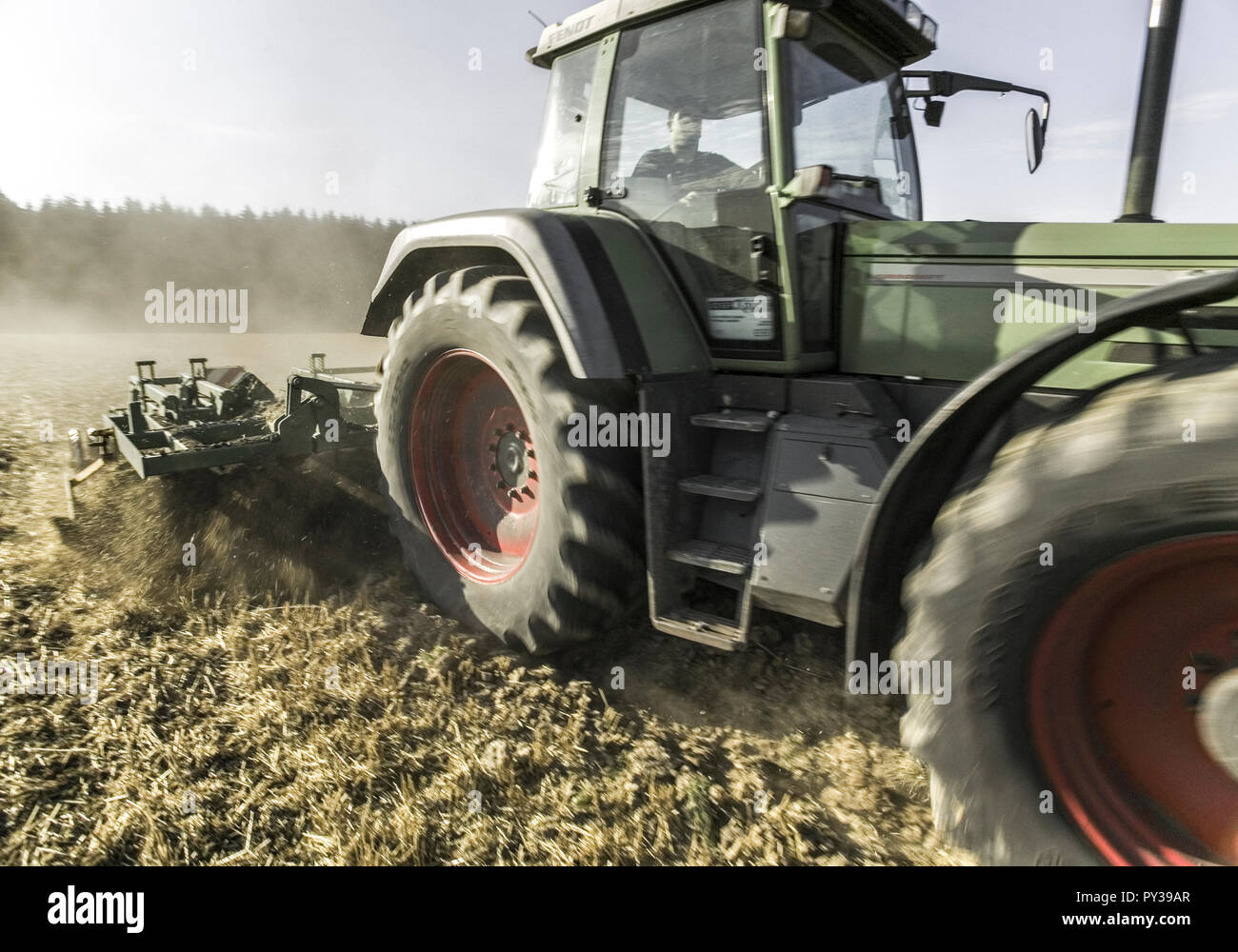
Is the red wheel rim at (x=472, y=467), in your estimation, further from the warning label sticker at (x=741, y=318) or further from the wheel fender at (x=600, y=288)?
the warning label sticker at (x=741, y=318)

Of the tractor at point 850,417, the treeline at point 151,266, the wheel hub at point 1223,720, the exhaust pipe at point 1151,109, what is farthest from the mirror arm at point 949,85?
the treeline at point 151,266

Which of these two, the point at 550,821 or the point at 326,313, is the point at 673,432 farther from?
the point at 326,313

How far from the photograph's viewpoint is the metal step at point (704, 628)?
2.30 m

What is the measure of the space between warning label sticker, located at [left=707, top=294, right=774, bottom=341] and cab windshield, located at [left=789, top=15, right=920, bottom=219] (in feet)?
1.41

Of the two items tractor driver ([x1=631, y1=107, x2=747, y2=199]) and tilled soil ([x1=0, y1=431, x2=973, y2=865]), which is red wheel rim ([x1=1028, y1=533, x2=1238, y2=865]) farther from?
tractor driver ([x1=631, y1=107, x2=747, y2=199])

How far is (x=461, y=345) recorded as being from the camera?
9.49 ft

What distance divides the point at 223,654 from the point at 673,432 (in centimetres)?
192

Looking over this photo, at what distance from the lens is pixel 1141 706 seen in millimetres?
1669

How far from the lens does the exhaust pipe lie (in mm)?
2215

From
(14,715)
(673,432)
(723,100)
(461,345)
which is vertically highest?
(723,100)

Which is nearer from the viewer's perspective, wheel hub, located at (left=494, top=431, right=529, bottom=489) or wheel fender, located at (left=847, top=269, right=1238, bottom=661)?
wheel fender, located at (left=847, top=269, right=1238, bottom=661)

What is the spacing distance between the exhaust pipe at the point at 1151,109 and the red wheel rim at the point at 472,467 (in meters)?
2.26

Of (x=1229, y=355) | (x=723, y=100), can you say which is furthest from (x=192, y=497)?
(x=1229, y=355)

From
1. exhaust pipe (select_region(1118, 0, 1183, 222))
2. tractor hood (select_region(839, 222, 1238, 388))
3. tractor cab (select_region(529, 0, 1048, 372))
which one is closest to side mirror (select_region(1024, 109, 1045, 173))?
tractor cab (select_region(529, 0, 1048, 372))
